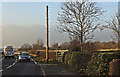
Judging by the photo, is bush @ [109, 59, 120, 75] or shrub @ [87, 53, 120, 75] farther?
shrub @ [87, 53, 120, 75]

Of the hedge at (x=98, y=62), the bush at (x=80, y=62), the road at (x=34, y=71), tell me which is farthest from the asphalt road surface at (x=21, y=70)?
the hedge at (x=98, y=62)

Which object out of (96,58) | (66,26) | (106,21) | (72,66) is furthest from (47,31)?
(96,58)

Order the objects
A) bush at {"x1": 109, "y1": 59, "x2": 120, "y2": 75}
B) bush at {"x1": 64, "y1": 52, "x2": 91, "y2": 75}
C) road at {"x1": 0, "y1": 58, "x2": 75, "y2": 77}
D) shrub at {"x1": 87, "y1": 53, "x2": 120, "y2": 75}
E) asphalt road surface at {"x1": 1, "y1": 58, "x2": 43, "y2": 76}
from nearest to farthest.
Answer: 1. bush at {"x1": 109, "y1": 59, "x2": 120, "y2": 75}
2. shrub at {"x1": 87, "y1": 53, "x2": 120, "y2": 75}
3. road at {"x1": 0, "y1": 58, "x2": 75, "y2": 77}
4. bush at {"x1": 64, "y1": 52, "x2": 91, "y2": 75}
5. asphalt road surface at {"x1": 1, "y1": 58, "x2": 43, "y2": 76}

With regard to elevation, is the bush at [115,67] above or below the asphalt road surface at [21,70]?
above

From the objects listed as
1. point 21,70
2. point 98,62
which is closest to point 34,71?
point 21,70

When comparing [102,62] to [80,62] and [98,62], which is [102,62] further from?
[80,62]

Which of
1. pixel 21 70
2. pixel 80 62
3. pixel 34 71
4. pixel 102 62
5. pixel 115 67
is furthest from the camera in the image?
pixel 21 70

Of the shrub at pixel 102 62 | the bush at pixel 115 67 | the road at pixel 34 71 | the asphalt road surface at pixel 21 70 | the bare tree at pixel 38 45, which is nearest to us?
the bush at pixel 115 67

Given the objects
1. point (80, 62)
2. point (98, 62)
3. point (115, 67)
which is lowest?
point (80, 62)

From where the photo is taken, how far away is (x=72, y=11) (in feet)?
96.0

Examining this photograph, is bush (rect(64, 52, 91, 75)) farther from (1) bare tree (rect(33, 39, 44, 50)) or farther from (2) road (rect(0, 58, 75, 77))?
(1) bare tree (rect(33, 39, 44, 50))

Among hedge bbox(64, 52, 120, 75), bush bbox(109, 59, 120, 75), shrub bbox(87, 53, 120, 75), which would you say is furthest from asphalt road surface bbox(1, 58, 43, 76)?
bush bbox(109, 59, 120, 75)

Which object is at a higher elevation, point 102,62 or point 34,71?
point 102,62

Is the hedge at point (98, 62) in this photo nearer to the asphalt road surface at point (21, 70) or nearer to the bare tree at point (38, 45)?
the asphalt road surface at point (21, 70)
